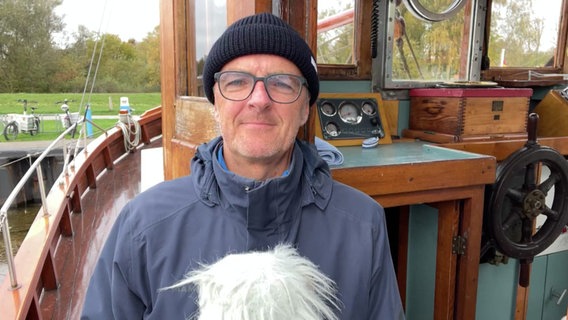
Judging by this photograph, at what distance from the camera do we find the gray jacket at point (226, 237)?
93 cm

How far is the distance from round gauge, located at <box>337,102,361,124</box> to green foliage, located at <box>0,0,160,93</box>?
2267cm

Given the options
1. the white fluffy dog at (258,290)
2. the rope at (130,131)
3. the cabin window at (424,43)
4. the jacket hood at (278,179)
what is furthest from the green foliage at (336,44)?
the rope at (130,131)

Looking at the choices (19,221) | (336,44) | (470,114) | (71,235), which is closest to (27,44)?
(19,221)

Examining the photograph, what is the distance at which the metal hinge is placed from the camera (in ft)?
6.48

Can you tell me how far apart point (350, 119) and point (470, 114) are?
1.99ft

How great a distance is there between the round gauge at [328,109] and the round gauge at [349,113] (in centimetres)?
4

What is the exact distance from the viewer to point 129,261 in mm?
929

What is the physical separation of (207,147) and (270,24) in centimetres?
32

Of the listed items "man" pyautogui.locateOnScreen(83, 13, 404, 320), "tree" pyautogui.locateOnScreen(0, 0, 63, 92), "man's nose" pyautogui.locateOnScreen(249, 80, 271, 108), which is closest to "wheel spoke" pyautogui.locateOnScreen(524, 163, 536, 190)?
"man" pyautogui.locateOnScreen(83, 13, 404, 320)

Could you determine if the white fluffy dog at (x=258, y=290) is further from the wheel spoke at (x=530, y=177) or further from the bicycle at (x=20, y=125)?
the bicycle at (x=20, y=125)

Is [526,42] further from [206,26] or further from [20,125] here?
[20,125]

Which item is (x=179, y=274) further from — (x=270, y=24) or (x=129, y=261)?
(x=270, y=24)

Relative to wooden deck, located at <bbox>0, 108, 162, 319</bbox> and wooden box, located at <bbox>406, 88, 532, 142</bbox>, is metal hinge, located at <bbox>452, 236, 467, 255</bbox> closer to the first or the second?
wooden box, located at <bbox>406, 88, 532, 142</bbox>

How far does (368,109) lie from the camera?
8.04 ft
